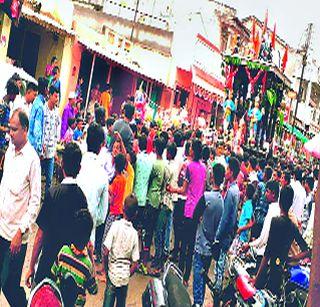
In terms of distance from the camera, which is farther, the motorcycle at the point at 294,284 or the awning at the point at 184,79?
the awning at the point at 184,79

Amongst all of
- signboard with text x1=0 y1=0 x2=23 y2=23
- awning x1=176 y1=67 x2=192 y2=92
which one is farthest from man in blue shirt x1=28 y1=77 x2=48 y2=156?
awning x1=176 y1=67 x2=192 y2=92

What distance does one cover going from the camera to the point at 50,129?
824 centimetres

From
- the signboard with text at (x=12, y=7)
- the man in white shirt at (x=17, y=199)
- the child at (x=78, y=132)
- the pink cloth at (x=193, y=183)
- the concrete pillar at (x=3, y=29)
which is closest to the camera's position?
the man in white shirt at (x=17, y=199)

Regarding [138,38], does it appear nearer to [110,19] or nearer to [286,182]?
[110,19]

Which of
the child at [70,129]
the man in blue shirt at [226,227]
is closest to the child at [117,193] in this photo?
the man in blue shirt at [226,227]

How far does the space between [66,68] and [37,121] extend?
12.1 metres

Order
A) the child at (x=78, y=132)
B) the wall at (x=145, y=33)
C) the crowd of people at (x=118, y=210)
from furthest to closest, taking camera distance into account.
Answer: the wall at (x=145, y=33) → the child at (x=78, y=132) → the crowd of people at (x=118, y=210)

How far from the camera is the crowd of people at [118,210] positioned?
4.38 m

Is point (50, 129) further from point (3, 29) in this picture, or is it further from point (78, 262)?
point (3, 29)

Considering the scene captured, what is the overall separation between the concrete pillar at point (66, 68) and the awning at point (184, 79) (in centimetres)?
1274

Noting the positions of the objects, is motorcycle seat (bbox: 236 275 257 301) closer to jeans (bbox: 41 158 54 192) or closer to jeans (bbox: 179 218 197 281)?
jeans (bbox: 179 218 197 281)

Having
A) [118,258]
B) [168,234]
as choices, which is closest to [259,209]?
[168,234]

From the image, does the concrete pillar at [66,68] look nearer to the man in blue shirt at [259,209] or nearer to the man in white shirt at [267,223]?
the man in blue shirt at [259,209]

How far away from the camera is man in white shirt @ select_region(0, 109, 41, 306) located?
15.0ft
